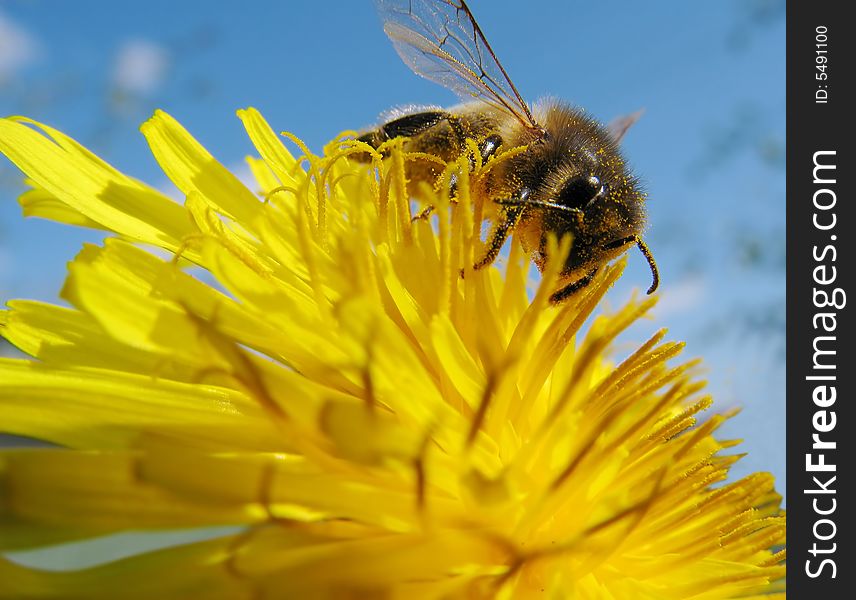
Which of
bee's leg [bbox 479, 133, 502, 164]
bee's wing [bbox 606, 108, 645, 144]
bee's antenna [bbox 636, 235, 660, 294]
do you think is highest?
bee's wing [bbox 606, 108, 645, 144]

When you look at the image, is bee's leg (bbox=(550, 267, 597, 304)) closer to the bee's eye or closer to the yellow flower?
the yellow flower

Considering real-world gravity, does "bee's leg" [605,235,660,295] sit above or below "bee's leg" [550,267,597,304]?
above

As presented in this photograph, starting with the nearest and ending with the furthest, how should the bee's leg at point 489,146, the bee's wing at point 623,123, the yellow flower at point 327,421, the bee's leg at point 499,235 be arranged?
the yellow flower at point 327,421 → the bee's leg at point 499,235 → the bee's leg at point 489,146 → the bee's wing at point 623,123

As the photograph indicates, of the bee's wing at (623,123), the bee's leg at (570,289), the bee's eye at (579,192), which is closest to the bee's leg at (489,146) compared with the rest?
the bee's eye at (579,192)

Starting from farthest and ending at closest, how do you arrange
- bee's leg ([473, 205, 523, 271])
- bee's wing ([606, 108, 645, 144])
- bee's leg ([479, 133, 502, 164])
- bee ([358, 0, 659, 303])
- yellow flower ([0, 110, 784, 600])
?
bee's wing ([606, 108, 645, 144]), bee's leg ([479, 133, 502, 164]), bee ([358, 0, 659, 303]), bee's leg ([473, 205, 523, 271]), yellow flower ([0, 110, 784, 600])

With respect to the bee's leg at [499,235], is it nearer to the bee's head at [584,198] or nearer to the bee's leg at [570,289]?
the bee's head at [584,198]

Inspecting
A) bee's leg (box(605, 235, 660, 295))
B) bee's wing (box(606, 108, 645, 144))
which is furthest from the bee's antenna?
bee's wing (box(606, 108, 645, 144))

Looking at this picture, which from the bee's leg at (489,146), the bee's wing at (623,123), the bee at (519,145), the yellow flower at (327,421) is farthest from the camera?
the bee's wing at (623,123)

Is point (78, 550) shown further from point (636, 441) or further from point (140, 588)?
point (636, 441)
